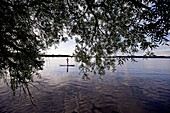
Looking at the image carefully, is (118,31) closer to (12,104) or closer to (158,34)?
(158,34)

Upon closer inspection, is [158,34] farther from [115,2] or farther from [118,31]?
[115,2]

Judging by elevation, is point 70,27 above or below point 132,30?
above

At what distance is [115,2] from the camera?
26.0 feet

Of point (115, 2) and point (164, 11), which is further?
point (115, 2)

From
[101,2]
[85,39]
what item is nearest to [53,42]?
[85,39]

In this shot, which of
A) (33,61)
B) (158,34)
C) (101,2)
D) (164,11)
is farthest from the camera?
(101,2)

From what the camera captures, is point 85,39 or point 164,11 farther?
point 85,39

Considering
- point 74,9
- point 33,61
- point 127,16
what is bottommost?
point 33,61

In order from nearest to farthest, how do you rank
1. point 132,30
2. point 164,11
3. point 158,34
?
point 164,11 < point 158,34 < point 132,30

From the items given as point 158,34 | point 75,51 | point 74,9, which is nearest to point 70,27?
point 74,9

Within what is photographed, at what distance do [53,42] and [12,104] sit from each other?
8185 mm

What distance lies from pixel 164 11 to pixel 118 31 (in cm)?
353

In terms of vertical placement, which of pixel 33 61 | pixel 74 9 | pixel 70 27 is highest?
pixel 74 9

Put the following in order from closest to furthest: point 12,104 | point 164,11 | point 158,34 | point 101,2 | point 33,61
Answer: point 164,11 → point 158,34 → point 33,61 → point 101,2 → point 12,104
